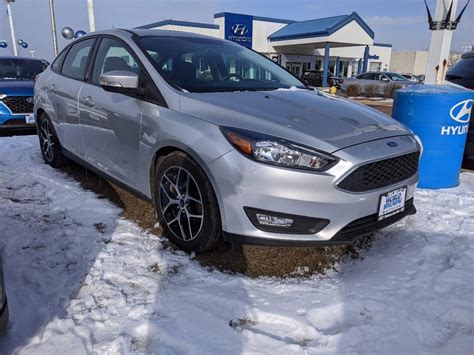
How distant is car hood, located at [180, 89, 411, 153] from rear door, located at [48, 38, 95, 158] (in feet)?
5.85

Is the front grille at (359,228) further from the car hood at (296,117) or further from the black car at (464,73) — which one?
the black car at (464,73)

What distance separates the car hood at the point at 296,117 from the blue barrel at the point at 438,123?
152 centimetres

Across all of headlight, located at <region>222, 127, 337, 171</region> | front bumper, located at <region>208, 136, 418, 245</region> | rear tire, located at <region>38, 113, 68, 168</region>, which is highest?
headlight, located at <region>222, 127, 337, 171</region>

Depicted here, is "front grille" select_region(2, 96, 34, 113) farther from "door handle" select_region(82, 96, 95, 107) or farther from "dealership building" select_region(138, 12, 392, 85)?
"dealership building" select_region(138, 12, 392, 85)

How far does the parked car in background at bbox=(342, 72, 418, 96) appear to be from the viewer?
72.4ft

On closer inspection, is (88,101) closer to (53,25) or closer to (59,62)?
(59,62)

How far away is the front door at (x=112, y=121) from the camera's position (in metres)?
3.31

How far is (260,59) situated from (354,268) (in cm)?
234

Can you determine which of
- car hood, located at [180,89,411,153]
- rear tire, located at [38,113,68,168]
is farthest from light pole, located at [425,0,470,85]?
rear tire, located at [38,113,68,168]

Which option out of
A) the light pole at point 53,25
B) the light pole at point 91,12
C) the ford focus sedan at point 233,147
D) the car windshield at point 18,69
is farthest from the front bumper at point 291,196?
the light pole at point 53,25

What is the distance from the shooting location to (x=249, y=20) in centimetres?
3164

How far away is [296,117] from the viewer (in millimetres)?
2807

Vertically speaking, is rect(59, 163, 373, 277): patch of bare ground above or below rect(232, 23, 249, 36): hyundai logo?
below

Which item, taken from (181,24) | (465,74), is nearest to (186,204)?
(465,74)
